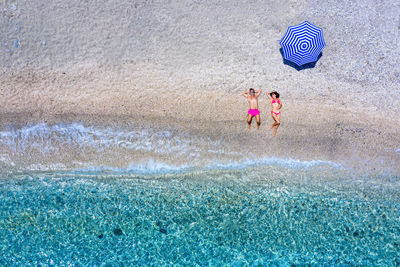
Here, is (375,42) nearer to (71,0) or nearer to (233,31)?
(233,31)

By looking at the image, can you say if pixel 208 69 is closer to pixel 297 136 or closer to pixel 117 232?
pixel 297 136

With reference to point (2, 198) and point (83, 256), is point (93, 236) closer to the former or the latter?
point (83, 256)

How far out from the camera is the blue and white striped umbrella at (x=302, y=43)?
23.8ft

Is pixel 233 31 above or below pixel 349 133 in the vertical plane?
above

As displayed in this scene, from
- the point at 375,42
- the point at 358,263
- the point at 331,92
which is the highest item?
the point at 375,42

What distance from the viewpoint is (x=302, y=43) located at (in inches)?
285

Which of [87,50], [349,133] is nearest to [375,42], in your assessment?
[349,133]

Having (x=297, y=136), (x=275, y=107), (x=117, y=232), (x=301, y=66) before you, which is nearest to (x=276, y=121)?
(x=275, y=107)

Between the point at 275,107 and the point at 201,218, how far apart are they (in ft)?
10.3

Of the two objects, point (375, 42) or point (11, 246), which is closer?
point (11, 246)

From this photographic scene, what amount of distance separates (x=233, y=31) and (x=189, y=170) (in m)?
3.46

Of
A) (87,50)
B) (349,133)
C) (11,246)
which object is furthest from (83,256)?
(349,133)

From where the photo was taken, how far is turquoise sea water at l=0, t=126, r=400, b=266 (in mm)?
7289

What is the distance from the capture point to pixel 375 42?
25.5ft
